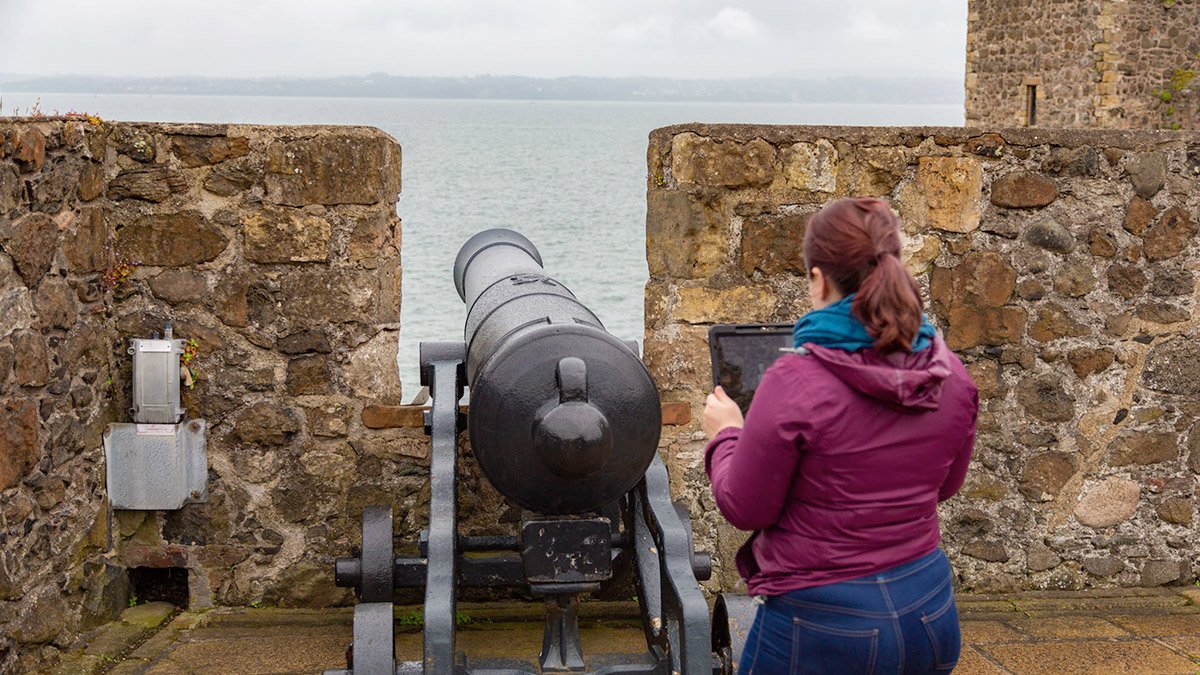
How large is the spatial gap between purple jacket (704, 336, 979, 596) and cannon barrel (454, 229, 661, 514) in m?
0.76

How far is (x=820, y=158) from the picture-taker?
4.73 metres

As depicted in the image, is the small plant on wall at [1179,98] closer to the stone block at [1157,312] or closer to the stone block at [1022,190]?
the stone block at [1157,312]

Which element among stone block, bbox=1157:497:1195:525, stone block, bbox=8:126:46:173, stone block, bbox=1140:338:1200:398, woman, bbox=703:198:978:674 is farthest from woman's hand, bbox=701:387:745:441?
stone block, bbox=1157:497:1195:525

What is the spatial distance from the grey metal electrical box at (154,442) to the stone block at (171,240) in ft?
0.82

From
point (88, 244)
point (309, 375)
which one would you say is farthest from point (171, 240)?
point (309, 375)

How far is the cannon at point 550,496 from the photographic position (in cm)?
331

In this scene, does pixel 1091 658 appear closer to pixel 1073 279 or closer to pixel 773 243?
pixel 1073 279

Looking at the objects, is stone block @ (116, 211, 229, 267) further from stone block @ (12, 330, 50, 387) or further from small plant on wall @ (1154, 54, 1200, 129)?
small plant on wall @ (1154, 54, 1200, 129)

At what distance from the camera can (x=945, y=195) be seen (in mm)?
4781

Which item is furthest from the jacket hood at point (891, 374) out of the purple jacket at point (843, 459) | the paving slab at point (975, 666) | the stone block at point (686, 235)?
the stone block at point (686, 235)

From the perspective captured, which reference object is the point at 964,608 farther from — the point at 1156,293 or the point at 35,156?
the point at 35,156

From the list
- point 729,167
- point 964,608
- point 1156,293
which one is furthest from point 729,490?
point 1156,293

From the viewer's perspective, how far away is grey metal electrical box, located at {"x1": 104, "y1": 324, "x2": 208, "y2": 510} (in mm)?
4566

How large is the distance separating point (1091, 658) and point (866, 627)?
2323mm
